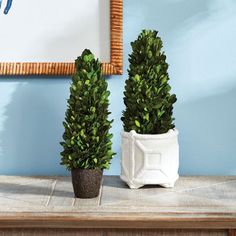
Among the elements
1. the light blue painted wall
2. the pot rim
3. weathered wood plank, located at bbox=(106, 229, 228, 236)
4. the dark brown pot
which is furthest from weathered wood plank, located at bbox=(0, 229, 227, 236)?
the light blue painted wall

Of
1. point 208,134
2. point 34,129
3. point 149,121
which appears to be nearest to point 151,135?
point 149,121

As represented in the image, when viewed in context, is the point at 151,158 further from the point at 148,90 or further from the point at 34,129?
the point at 34,129

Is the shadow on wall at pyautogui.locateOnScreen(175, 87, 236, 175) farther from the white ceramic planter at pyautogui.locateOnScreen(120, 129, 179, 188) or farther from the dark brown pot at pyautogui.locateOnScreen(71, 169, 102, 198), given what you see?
the dark brown pot at pyautogui.locateOnScreen(71, 169, 102, 198)

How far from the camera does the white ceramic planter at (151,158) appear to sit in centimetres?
140

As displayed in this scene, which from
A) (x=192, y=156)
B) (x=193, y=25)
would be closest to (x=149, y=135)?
(x=192, y=156)

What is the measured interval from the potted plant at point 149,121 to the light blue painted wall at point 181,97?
0.60ft

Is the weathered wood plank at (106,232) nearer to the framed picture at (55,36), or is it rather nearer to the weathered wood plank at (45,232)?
the weathered wood plank at (45,232)

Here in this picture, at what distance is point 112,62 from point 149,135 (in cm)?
26

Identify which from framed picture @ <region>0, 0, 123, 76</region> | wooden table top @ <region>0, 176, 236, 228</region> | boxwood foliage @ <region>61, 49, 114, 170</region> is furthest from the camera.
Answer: framed picture @ <region>0, 0, 123, 76</region>

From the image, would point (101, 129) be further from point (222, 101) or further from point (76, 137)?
point (222, 101)

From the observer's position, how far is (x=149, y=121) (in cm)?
142

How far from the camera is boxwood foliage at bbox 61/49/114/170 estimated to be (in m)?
1.32

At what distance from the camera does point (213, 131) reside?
161cm

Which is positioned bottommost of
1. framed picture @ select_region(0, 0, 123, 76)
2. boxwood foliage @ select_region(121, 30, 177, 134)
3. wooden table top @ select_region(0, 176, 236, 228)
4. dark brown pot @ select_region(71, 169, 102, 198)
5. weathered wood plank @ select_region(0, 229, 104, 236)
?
weathered wood plank @ select_region(0, 229, 104, 236)
